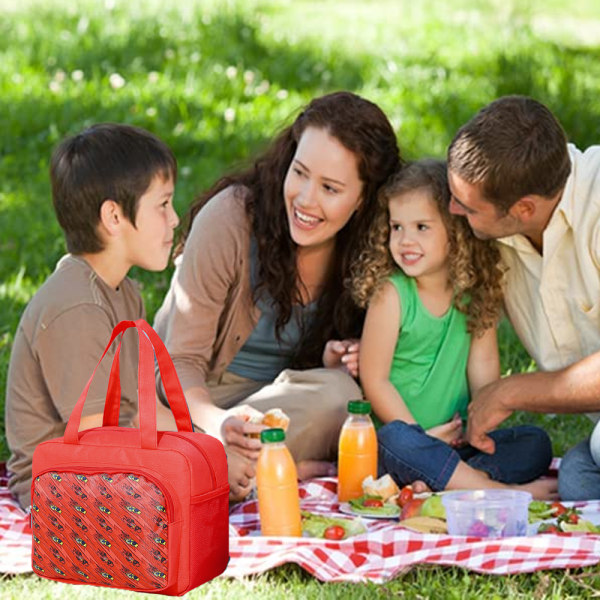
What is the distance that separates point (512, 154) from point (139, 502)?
162 cm

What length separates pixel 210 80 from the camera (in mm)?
7441

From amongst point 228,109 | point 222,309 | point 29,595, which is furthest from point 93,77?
point 29,595

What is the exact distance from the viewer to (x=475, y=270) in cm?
396

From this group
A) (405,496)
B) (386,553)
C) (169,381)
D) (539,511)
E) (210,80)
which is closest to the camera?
(169,381)

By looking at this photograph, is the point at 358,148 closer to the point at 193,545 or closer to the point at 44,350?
the point at 44,350

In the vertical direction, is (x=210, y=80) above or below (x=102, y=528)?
above

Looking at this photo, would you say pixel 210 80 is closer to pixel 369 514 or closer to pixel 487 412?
pixel 487 412

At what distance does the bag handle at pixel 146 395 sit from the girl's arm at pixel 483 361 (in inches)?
63.9

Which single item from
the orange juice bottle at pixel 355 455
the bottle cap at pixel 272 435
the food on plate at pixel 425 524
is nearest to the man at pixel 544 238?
the orange juice bottle at pixel 355 455

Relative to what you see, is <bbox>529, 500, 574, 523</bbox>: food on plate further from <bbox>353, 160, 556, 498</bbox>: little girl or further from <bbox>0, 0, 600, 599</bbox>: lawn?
<bbox>0, 0, 600, 599</bbox>: lawn

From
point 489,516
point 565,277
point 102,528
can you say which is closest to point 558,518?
point 489,516

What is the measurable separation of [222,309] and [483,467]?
96cm

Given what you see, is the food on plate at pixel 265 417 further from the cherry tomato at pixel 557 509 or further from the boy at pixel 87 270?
the cherry tomato at pixel 557 509

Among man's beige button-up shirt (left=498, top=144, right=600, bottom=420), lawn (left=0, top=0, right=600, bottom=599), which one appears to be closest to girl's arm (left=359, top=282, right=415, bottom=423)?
man's beige button-up shirt (left=498, top=144, right=600, bottom=420)
